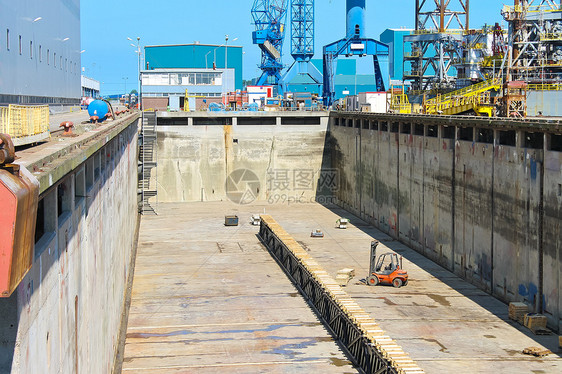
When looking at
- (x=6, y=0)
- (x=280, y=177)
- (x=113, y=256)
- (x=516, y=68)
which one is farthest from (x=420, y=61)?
(x=113, y=256)

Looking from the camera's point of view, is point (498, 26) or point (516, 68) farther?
point (498, 26)

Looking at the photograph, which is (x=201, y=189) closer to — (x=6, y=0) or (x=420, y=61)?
(x=420, y=61)

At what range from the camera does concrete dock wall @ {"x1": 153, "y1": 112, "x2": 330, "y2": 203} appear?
196ft

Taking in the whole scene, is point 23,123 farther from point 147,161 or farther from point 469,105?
point 147,161

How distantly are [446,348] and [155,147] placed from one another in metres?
38.9

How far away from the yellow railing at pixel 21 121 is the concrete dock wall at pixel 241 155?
44.7 m

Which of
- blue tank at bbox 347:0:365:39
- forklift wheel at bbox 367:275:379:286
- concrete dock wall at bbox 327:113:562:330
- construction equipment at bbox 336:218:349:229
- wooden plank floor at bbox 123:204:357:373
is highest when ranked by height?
blue tank at bbox 347:0:365:39

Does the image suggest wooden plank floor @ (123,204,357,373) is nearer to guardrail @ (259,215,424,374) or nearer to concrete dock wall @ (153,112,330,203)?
guardrail @ (259,215,424,374)

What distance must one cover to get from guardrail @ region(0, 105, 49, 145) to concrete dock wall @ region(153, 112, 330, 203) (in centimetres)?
4466

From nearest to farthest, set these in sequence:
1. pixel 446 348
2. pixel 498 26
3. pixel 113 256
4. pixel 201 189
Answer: pixel 113 256 < pixel 446 348 < pixel 498 26 < pixel 201 189

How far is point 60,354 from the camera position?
34.2ft

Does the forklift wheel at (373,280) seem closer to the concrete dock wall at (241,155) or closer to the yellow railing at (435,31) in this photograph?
the concrete dock wall at (241,155)

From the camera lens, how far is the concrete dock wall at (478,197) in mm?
25953

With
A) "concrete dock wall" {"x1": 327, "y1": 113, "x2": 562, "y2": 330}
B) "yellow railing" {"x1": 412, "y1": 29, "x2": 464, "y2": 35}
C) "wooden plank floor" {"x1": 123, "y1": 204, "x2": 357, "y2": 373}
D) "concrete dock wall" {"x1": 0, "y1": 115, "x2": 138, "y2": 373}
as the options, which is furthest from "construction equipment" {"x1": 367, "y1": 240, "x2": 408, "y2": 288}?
"yellow railing" {"x1": 412, "y1": 29, "x2": 464, "y2": 35}
